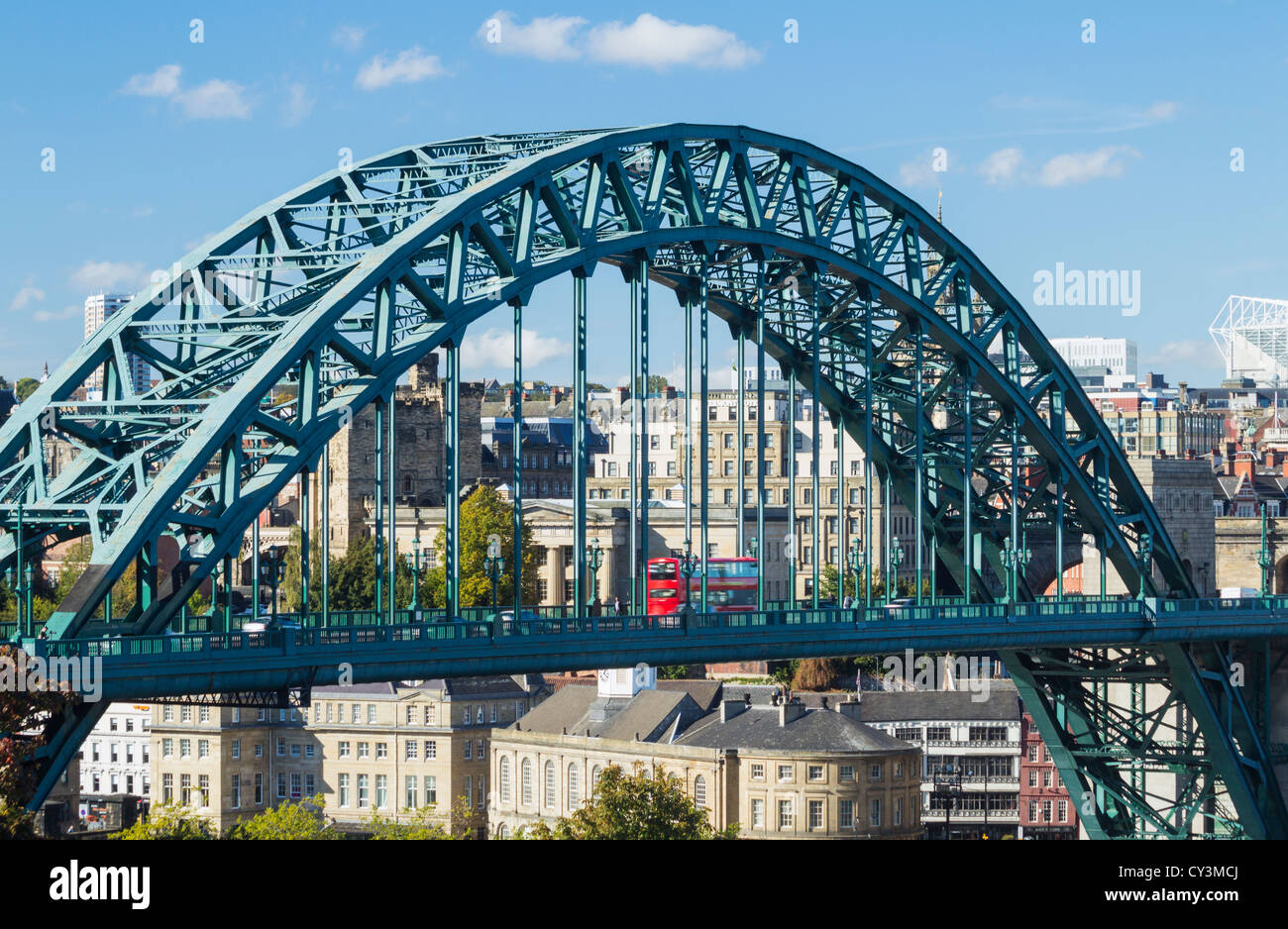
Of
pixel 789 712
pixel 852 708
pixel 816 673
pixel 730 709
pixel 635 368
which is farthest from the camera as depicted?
pixel 816 673

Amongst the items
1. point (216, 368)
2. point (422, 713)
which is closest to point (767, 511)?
point (422, 713)

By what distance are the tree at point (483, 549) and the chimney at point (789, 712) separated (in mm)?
14468

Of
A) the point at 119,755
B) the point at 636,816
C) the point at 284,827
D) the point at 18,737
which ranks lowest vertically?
the point at 119,755

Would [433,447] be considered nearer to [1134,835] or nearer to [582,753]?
[582,753]

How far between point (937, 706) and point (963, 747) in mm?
2505

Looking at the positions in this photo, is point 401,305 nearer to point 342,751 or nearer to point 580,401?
point 580,401

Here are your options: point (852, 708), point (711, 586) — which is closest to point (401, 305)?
point (711, 586)

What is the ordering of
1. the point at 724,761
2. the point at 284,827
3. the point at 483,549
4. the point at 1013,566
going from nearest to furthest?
the point at 1013,566, the point at 284,827, the point at 724,761, the point at 483,549

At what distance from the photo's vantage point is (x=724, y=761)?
108500mm

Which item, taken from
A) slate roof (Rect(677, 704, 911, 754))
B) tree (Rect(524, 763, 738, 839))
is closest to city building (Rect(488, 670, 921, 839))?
slate roof (Rect(677, 704, 911, 754))

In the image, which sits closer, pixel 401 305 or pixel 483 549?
pixel 401 305

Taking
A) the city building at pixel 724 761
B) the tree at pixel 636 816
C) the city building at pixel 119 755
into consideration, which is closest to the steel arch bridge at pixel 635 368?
the tree at pixel 636 816

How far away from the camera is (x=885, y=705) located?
120m

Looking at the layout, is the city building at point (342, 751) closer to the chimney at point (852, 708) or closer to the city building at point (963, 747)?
the chimney at point (852, 708)
